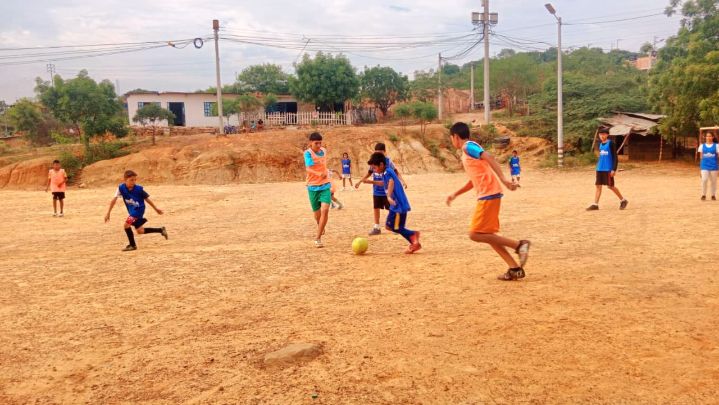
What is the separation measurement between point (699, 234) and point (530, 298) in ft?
16.5

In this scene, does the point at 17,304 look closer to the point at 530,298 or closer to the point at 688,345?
the point at 530,298

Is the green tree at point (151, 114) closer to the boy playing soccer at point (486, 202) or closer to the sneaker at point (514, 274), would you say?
the boy playing soccer at point (486, 202)

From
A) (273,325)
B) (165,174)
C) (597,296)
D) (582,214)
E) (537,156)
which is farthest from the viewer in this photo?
(537,156)

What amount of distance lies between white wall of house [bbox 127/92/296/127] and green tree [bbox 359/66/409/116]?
10.7 m

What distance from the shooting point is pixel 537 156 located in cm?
3150

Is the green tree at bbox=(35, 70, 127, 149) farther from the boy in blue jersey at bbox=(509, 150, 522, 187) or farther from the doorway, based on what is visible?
the boy in blue jersey at bbox=(509, 150, 522, 187)

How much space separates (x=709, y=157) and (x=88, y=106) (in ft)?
94.2

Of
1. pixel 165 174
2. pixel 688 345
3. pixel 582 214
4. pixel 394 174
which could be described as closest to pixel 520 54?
pixel 165 174

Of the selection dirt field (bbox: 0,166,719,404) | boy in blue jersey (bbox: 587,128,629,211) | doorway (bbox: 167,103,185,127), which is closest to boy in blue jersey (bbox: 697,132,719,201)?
boy in blue jersey (bbox: 587,128,629,211)

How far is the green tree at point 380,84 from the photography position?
140 feet

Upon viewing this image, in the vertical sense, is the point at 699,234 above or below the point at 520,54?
below

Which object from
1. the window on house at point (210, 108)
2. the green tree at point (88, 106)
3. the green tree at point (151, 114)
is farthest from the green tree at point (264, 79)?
the green tree at point (88, 106)

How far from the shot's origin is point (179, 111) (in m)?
41.8

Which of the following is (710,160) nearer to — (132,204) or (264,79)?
(132,204)
